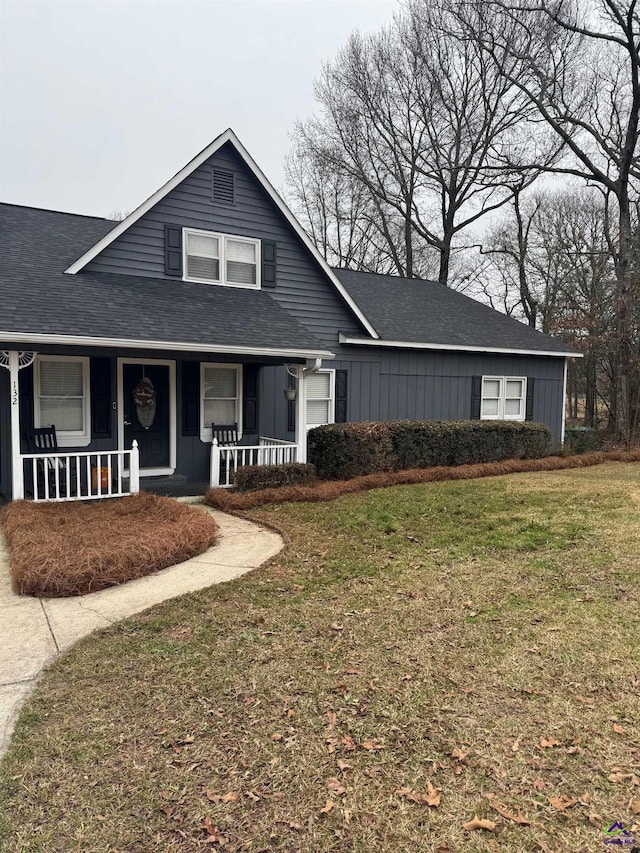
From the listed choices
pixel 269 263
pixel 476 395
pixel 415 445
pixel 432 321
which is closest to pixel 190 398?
pixel 269 263

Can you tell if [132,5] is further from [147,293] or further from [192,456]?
[192,456]

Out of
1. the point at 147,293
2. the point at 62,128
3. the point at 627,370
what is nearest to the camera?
the point at 147,293

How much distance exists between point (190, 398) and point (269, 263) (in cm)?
332

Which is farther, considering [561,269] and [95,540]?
[561,269]

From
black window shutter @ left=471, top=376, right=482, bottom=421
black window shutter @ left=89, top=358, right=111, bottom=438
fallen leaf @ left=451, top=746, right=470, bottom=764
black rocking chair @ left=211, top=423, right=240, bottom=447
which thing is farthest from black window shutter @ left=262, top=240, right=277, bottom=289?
fallen leaf @ left=451, top=746, right=470, bottom=764

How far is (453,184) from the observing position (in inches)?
1002

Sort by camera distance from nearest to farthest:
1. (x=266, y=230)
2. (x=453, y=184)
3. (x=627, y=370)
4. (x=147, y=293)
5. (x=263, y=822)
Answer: (x=263, y=822)
(x=147, y=293)
(x=266, y=230)
(x=627, y=370)
(x=453, y=184)

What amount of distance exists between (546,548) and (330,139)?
83.2 ft

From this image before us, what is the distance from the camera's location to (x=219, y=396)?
11133 millimetres

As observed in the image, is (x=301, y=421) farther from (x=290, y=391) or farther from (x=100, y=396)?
(x=100, y=396)

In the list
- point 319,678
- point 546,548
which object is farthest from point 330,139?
point 319,678

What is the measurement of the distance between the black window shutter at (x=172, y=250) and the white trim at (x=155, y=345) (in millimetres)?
2822

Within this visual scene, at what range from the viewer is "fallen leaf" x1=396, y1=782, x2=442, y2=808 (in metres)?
2.51

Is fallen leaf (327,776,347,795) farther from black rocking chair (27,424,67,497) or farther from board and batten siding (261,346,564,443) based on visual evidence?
board and batten siding (261,346,564,443)
